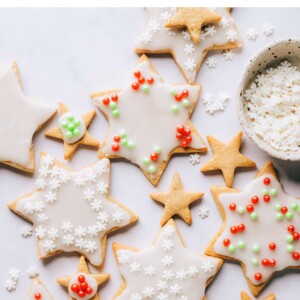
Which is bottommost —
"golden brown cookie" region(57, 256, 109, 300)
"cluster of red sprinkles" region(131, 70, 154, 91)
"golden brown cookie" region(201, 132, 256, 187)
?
"golden brown cookie" region(57, 256, 109, 300)

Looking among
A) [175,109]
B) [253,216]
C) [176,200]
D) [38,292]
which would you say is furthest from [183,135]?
[38,292]

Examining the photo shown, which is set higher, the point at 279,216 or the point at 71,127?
the point at 71,127

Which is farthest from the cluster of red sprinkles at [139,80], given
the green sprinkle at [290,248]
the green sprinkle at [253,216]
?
the green sprinkle at [290,248]

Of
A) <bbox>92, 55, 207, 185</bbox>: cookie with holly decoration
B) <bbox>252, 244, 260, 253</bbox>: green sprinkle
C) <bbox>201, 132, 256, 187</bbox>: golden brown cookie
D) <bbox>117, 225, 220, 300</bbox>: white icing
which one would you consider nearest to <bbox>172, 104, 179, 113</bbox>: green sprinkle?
<bbox>92, 55, 207, 185</bbox>: cookie with holly decoration

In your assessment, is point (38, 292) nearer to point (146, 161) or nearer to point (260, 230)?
point (146, 161)

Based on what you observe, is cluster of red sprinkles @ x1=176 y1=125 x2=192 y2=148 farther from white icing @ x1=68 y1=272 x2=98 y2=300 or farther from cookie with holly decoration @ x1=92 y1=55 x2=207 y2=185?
white icing @ x1=68 y1=272 x2=98 y2=300

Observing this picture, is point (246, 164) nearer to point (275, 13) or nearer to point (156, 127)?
point (156, 127)

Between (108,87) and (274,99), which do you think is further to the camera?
(108,87)

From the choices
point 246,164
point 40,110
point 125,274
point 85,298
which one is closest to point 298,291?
point 246,164
